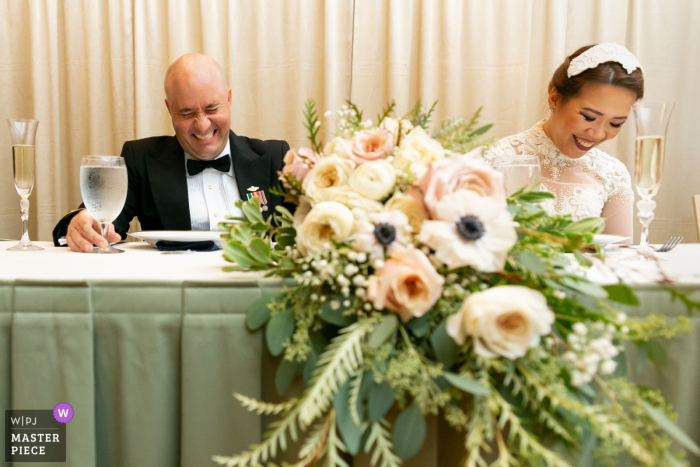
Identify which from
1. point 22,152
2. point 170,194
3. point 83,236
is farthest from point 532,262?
point 170,194

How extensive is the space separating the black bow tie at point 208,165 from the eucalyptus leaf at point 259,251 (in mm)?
1466

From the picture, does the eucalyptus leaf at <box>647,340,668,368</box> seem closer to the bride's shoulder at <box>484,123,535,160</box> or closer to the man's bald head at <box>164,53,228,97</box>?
the bride's shoulder at <box>484,123,535,160</box>

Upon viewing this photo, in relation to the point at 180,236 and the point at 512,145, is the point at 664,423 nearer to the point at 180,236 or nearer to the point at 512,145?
the point at 180,236

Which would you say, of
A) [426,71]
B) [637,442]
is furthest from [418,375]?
[426,71]

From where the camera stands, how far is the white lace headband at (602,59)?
186 centimetres

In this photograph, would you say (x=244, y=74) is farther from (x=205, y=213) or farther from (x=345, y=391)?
(x=345, y=391)

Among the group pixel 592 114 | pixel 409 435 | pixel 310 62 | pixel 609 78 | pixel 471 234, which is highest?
pixel 310 62

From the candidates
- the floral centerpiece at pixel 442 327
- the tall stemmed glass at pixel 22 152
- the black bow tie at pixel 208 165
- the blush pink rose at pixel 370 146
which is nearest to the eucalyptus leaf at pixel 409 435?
the floral centerpiece at pixel 442 327

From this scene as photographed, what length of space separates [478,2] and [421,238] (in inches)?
Result: 94.9

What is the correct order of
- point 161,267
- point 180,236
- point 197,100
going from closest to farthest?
1. point 161,267
2. point 180,236
3. point 197,100

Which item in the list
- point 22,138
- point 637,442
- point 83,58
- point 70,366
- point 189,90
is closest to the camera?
point 637,442

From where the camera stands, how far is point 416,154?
66 centimetres

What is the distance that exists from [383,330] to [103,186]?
0.79 metres

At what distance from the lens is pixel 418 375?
0.53 metres
